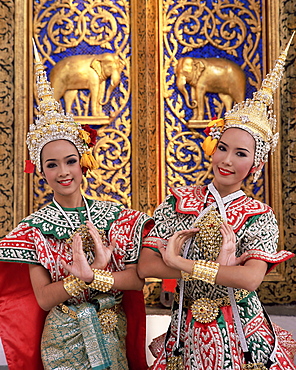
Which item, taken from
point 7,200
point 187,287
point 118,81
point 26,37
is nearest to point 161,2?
point 118,81

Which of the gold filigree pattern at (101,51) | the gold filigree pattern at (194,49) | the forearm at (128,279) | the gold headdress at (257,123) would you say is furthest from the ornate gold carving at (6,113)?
the gold headdress at (257,123)

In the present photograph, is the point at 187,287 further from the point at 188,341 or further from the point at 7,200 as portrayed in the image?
the point at 7,200

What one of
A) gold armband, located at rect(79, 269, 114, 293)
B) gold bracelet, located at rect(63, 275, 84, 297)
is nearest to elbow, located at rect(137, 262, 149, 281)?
gold armband, located at rect(79, 269, 114, 293)

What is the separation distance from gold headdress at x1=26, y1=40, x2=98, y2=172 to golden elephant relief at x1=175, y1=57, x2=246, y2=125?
153cm

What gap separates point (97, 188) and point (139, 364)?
159 cm

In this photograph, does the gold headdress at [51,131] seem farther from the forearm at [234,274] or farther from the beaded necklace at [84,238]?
the forearm at [234,274]

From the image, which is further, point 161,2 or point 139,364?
point 161,2

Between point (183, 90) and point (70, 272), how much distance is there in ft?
6.41

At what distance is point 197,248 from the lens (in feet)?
6.59

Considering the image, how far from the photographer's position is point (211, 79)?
355cm

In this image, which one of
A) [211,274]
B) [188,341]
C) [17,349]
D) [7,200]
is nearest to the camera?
[211,274]

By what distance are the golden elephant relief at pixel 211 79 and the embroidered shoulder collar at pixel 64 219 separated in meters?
1.57

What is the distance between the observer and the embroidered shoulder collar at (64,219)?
207 centimetres

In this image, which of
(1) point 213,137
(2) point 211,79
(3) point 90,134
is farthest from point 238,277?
(2) point 211,79
